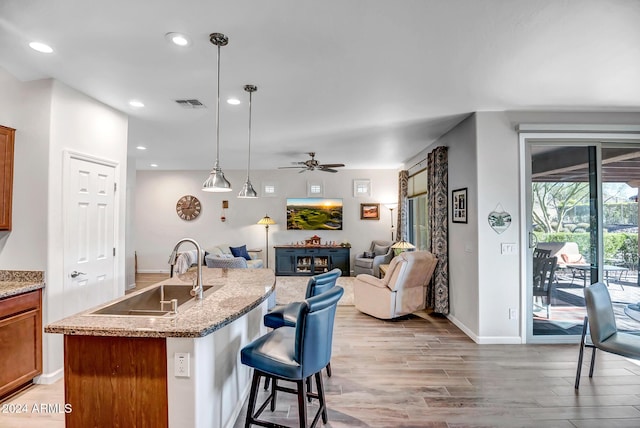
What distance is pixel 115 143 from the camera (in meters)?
3.84

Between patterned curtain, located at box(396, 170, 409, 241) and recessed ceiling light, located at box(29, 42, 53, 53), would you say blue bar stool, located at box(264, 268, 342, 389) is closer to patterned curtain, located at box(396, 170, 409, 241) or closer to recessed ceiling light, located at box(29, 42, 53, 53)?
recessed ceiling light, located at box(29, 42, 53, 53)

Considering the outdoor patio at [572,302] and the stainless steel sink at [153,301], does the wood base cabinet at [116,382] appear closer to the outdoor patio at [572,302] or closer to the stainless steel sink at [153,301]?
the stainless steel sink at [153,301]

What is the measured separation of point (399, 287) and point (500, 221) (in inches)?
63.4

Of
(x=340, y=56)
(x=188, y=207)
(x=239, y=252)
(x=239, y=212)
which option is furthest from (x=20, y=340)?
(x=188, y=207)

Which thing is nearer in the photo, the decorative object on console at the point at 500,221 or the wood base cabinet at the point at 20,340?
the wood base cabinet at the point at 20,340

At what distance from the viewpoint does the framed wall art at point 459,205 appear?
423 cm

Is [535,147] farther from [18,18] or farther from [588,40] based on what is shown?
[18,18]

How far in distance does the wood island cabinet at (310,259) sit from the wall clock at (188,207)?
2.43 metres

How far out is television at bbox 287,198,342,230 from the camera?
27.9 feet

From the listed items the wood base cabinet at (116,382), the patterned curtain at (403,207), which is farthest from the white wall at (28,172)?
the patterned curtain at (403,207)

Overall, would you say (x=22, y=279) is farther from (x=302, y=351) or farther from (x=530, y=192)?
(x=530, y=192)

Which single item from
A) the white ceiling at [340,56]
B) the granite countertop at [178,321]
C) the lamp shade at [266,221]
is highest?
the white ceiling at [340,56]

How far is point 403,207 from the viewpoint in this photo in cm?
745

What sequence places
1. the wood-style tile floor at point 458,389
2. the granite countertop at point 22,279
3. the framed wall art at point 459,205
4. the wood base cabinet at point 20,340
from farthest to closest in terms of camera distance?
the framed wall art at point 459,205 < the granite countertop at point 22,279 < the wood base cabinet at point 20,340 < the wood-style tile floor at point 458,389
